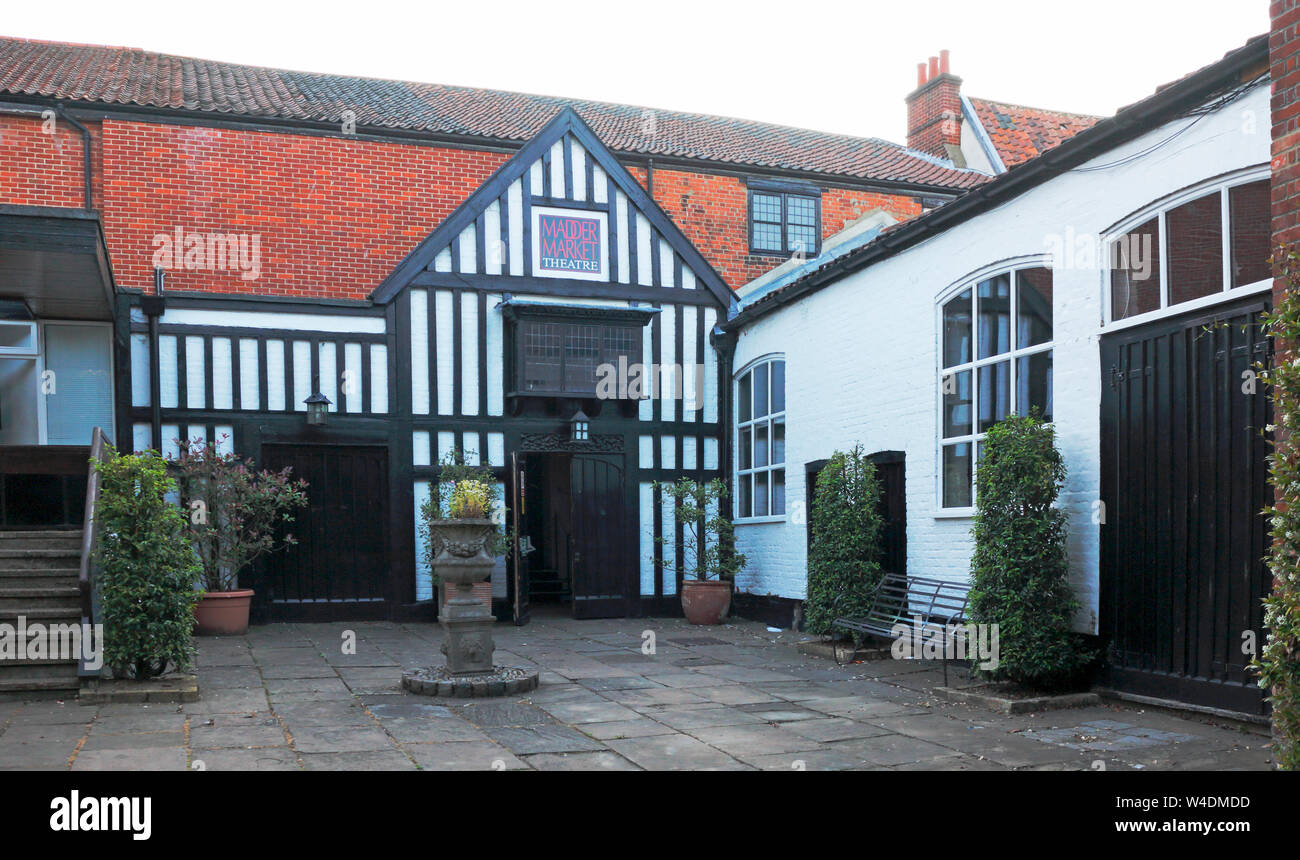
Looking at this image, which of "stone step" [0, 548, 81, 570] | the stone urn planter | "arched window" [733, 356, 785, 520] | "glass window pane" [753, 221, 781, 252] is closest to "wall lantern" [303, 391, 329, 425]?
"stone step" [0, 548, 81, 570]

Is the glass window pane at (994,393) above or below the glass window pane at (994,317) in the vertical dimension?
below

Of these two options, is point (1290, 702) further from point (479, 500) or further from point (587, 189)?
point (587, 189)

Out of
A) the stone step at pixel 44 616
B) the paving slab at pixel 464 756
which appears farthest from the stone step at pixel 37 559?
the paving slab at pixel 464 756

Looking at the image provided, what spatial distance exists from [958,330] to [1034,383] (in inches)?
46.3

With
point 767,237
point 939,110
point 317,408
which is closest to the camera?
point 317,408

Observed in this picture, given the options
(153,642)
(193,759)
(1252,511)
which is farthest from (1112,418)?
(153,642)

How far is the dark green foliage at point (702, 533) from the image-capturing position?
13.3 m

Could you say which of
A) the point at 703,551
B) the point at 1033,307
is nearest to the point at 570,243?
the point at 703,551

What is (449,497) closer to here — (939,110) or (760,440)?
(760,440)

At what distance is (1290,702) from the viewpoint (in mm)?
4672

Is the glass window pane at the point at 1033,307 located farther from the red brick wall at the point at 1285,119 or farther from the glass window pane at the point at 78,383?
the glass window pane at the point at 78,383

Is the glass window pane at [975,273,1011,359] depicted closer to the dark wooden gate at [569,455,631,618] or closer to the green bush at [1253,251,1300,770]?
the green bush at [1253,251,1300,770]

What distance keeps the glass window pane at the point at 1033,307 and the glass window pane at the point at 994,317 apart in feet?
0.40

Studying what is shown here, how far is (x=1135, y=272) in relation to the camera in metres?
7.32
